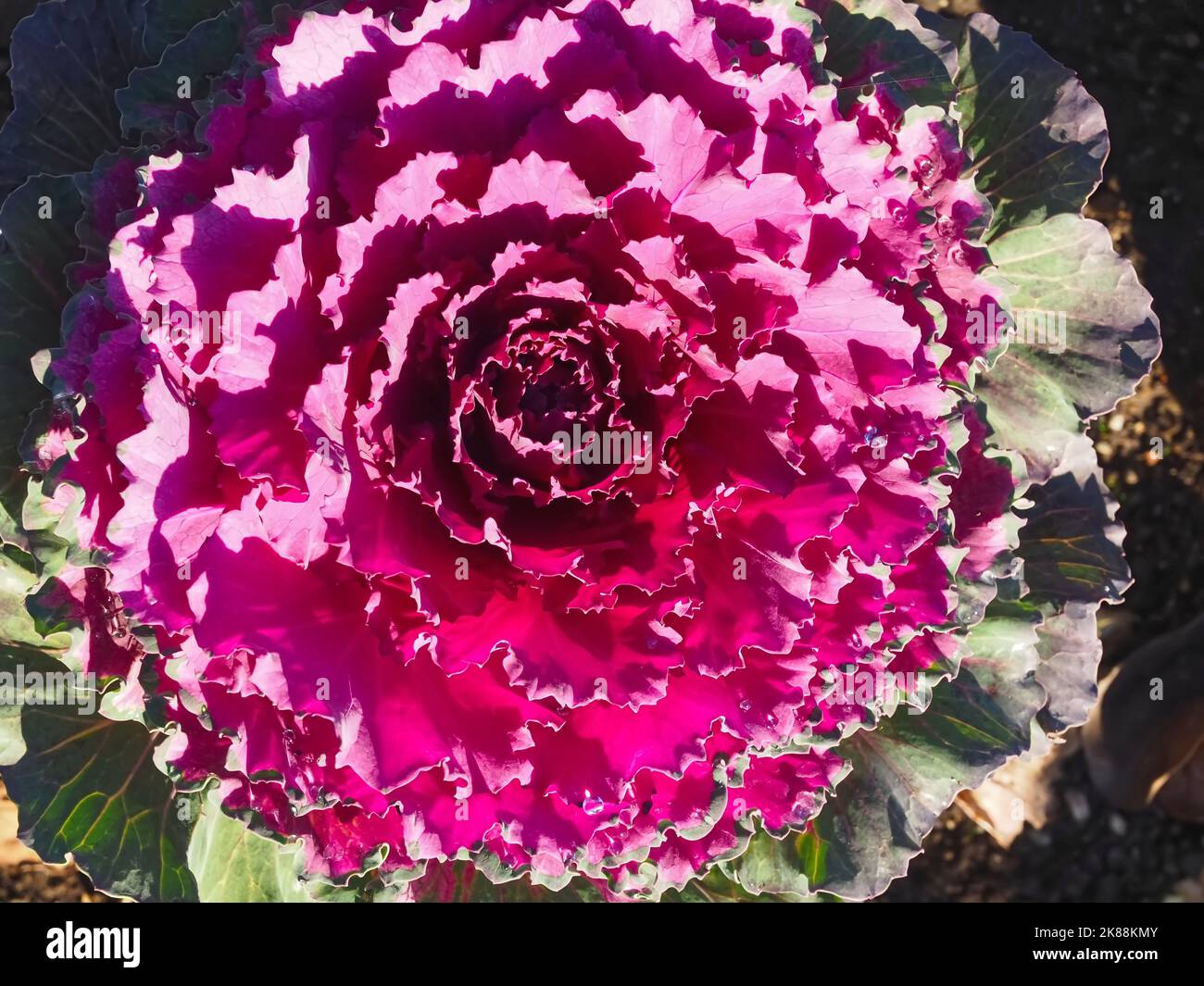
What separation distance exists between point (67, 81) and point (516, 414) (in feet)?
6.24

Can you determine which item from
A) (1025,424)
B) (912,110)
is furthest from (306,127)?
(1025,424)

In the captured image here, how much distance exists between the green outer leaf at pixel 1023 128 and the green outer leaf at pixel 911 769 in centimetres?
119

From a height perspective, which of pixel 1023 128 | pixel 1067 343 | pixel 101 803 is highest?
pixel 1023 128

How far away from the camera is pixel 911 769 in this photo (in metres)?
3.05

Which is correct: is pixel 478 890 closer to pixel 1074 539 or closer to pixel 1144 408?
pixel 1074 539

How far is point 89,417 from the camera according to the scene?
2.16 m

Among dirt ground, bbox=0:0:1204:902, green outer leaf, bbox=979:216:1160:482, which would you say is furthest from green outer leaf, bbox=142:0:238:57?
dirt ground, bbox=0:0:1204:902

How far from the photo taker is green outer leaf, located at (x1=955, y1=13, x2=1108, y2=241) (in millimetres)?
3115

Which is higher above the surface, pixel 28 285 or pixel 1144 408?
pixel 28 285

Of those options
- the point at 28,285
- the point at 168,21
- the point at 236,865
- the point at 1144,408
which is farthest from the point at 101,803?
the point at 1144,408

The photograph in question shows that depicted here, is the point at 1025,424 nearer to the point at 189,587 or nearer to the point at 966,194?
the point at 966,194

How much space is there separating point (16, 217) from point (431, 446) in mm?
1451

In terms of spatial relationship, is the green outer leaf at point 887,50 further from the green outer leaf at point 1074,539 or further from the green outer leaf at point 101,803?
the green outer leaf at point 101,803

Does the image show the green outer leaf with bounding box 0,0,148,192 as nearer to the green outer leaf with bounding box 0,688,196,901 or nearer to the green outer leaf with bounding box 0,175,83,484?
the green outer leaf with bounding box 0,175,83,484
